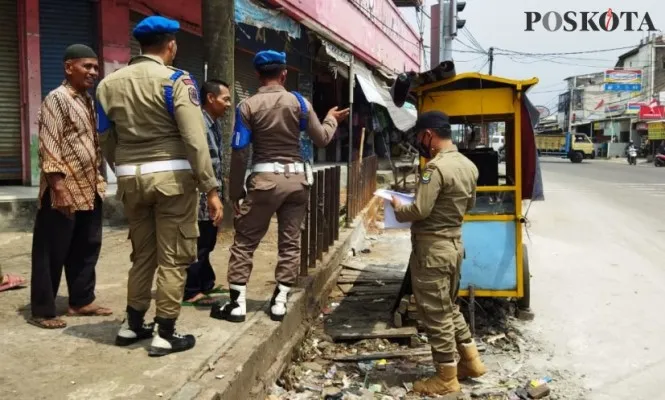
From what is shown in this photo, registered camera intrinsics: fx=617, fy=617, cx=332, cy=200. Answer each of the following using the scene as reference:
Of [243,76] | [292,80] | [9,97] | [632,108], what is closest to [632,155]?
[632,108]

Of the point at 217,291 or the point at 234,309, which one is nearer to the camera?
the point at 234,309

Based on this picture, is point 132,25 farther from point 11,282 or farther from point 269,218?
point 269,218

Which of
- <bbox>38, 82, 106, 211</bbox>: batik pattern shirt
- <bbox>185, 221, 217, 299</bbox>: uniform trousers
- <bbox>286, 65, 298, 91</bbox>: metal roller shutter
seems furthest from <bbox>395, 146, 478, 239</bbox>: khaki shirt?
<bbox>286, 65, 298, 91</bbox>: metal roller shutter

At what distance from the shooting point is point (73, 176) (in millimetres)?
3771

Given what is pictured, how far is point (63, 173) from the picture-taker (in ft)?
12.1

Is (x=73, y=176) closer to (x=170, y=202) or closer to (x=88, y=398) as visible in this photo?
(x=170, y=202)

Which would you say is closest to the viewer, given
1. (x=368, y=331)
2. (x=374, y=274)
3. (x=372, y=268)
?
(x=368, y=331)

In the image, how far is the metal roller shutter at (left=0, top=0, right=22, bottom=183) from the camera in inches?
314

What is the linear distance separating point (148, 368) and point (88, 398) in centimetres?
39

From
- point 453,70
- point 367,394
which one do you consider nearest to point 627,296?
point 453,70

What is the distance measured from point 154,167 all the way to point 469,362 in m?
2.36

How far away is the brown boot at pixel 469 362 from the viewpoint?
403 centimetres

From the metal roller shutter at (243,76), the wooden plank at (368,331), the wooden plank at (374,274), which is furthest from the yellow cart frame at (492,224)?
the metal roller shutter at (243,76)

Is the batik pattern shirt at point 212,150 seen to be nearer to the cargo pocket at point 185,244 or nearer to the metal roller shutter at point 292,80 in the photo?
the cargo pocket at point 185,244
